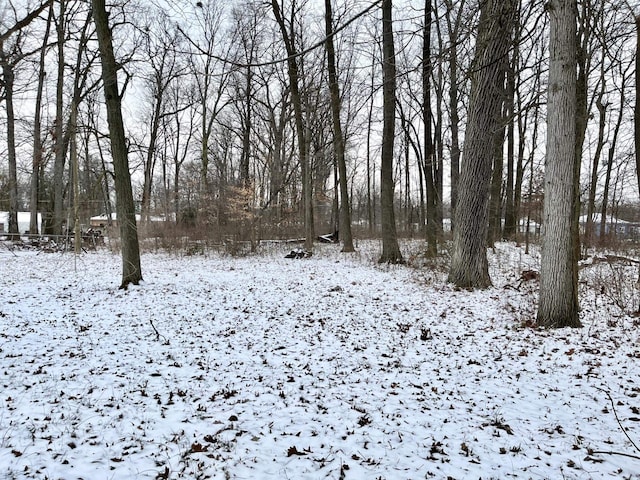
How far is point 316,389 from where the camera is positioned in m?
3.77

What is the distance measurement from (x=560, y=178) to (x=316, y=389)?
4.33 m

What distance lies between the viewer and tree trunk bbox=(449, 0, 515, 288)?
779cm

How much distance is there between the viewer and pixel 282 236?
19.1 m

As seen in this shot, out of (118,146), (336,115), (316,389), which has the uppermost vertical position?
(336,115)

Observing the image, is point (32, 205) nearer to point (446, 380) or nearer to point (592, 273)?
point (446, 380)

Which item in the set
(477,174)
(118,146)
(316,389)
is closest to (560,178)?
(477,174)

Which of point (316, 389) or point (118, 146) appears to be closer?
point (316, 389)

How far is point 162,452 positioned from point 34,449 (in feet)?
2.93

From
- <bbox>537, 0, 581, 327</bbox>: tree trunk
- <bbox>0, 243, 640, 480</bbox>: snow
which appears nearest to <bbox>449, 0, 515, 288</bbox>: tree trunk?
<bbox>0, 243, 640, 480</bbox>: snow

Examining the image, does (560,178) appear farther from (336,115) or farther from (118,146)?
(336,115)

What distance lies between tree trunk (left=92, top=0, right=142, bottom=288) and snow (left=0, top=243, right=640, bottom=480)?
154 cm

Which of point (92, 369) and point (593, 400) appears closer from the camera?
point (593, 400)

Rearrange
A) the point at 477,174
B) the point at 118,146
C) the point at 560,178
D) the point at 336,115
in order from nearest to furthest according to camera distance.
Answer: the point at 560,178 → the point at 477,174 → the point at 118,146 → the point at 336,115

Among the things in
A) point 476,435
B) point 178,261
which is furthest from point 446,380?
point 178,261
